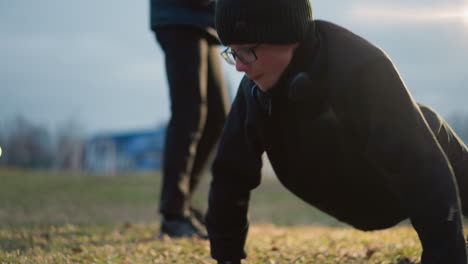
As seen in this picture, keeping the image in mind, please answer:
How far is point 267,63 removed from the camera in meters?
1.99

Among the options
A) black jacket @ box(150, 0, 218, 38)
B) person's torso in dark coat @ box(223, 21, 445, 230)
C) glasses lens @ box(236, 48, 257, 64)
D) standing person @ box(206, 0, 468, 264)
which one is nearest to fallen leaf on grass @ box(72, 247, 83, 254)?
standing person @ box(206, 0, 468, 264)

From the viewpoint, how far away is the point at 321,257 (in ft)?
9.52

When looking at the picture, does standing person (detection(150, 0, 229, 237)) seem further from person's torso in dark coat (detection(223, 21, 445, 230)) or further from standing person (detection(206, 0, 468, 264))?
person's torso in dark coat (detection(223, 21, 445, 230))

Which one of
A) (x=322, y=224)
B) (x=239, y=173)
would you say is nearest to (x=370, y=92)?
(x=239, y=173)

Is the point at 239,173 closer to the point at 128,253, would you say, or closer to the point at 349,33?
the point at 349,33

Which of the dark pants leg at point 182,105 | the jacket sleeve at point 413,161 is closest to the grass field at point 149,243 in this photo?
the dark pants leg at point 182,105

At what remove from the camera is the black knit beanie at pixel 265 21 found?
194cm

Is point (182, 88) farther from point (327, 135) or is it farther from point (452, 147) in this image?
point (452, 147)

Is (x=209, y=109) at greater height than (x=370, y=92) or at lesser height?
lesser

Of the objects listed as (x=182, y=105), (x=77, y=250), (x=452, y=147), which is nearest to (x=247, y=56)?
(x=452, y=147)

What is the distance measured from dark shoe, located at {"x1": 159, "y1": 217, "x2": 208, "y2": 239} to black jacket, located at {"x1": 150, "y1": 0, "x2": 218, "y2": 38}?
5.10 feet

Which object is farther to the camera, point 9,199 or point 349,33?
point 9,199

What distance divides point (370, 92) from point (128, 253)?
6.47 feet

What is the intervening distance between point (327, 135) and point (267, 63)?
1.43ft
